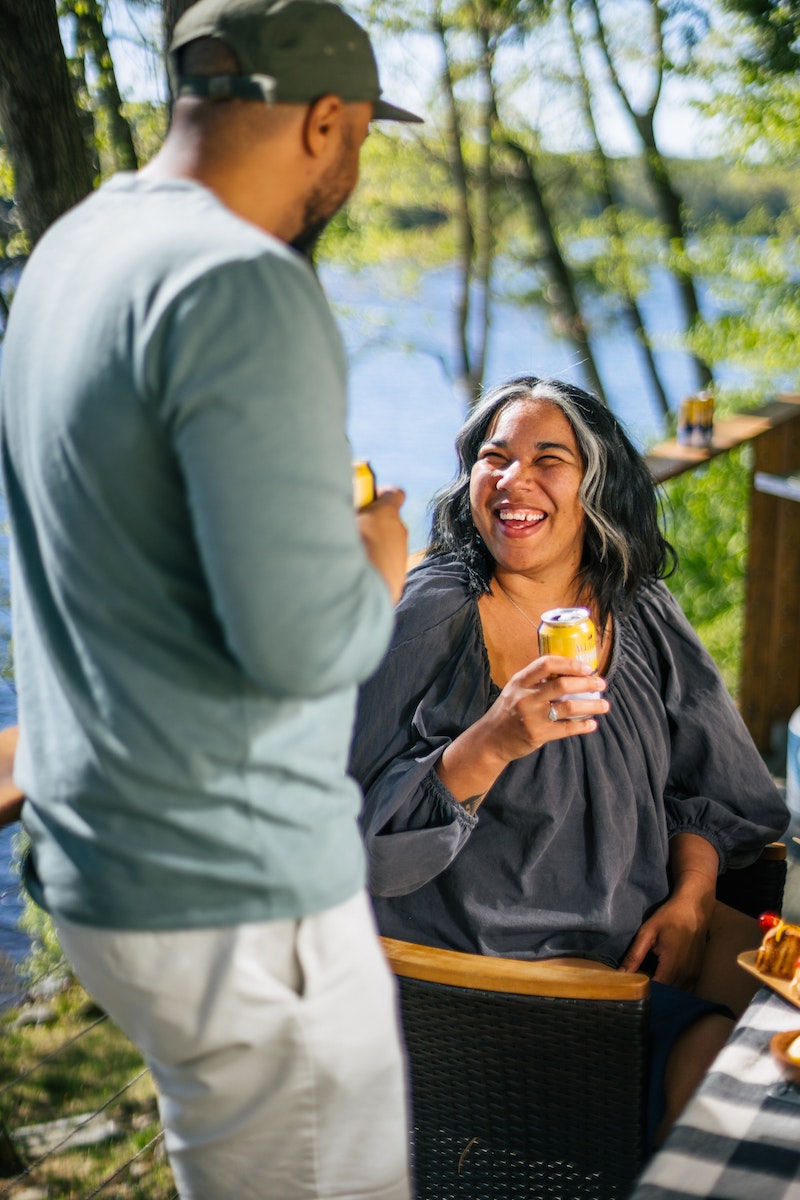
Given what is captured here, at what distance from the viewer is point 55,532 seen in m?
1.00

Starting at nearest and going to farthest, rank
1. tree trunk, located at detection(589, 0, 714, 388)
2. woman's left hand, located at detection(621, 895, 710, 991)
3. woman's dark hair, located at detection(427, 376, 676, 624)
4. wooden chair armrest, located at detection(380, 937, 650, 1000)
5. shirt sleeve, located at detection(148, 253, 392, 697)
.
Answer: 1. shirt sleeve, located at detection(148, 253, 392, 697)
2. wooden chair armrest, located at detection(380, 937, 650, 1000)
3. woman's left hand, located at detection(621, 895, 710, 991)
4. woman's dark hair, located at detection(427, 376, 676, 624)
5. tree trunk, located at detection(589, 0, 714, 388)

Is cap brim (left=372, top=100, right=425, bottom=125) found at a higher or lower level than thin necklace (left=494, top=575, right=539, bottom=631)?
higher

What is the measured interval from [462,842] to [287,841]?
776mm

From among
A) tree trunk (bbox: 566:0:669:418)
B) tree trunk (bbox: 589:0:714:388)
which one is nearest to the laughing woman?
tree trunk (bbox: 589:0:714:388)

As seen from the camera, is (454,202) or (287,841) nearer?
(287,841)

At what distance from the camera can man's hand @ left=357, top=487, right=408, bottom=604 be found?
1.12 m

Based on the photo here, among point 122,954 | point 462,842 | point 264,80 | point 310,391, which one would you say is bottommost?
point 462,842

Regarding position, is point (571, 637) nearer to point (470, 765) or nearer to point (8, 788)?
point (470, 765)

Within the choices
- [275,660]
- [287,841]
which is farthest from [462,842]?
[275,660]

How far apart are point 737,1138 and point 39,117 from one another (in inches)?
85.2

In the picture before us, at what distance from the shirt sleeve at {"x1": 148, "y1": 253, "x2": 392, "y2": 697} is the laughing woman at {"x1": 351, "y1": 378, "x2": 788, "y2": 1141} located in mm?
794

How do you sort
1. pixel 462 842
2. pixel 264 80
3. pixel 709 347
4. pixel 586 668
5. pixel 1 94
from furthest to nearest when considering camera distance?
pixel 709 347, pixel 1 94, pixel 462 842, pixel 586 668, pixel 264 80

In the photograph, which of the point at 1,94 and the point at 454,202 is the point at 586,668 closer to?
the point at 1,94

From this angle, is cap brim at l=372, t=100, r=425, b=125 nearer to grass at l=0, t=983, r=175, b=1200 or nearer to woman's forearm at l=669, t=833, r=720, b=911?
woman's forearm at l=669, t=833, r=720, b=911
